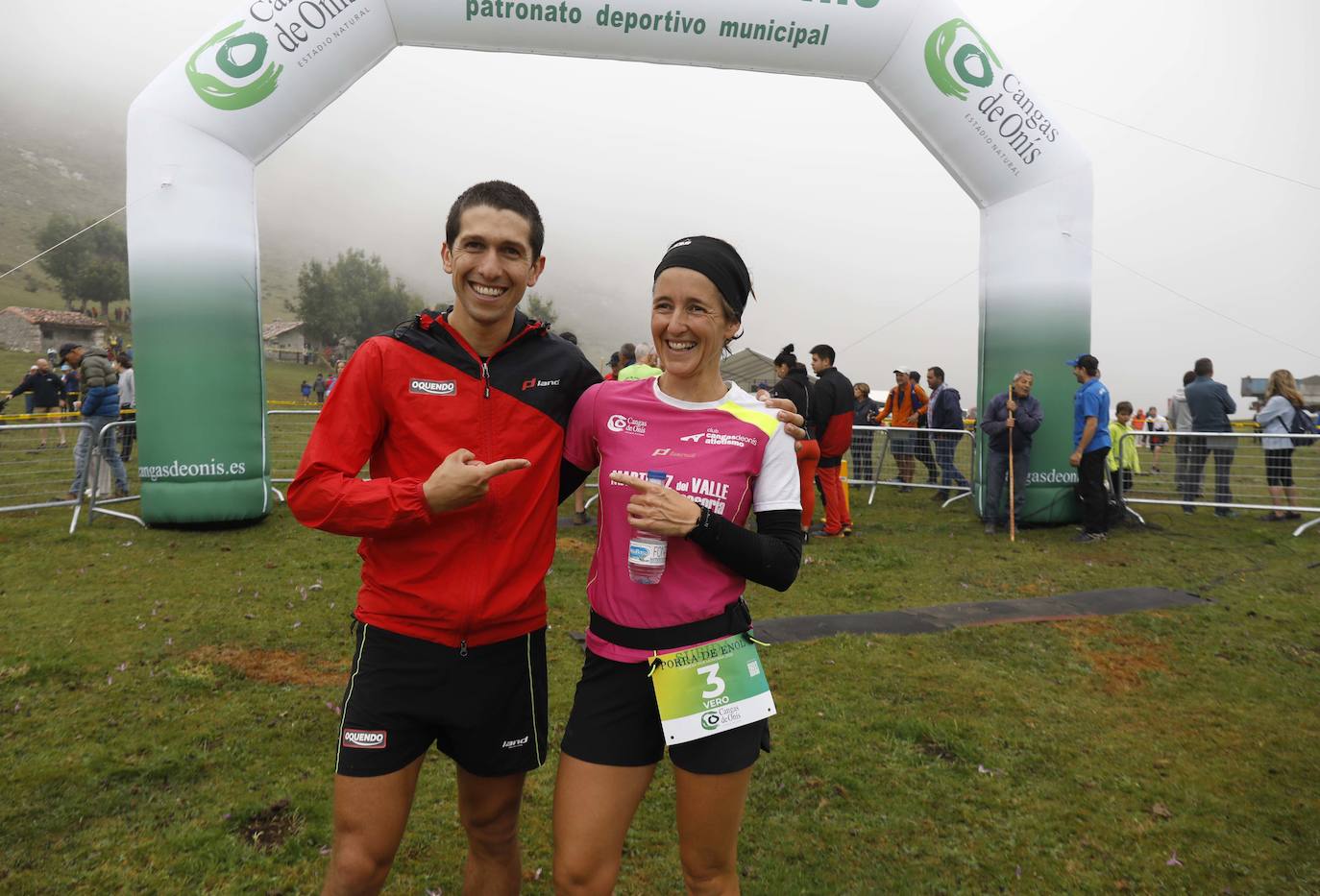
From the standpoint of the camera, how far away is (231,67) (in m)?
7.90

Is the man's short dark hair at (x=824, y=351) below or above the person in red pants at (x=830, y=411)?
above

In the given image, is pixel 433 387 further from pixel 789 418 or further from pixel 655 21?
pixel 655 21

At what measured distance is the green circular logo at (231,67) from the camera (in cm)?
786

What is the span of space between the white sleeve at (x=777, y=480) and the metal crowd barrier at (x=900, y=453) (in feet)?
35.2

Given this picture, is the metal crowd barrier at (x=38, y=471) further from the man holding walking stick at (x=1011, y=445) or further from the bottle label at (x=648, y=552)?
the man holding walking stick at (x=1011, y=445)

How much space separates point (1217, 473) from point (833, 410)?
6171 mm

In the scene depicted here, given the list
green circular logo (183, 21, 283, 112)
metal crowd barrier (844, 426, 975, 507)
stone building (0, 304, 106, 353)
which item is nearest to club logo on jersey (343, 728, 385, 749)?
green circular logo (183, 21, 283, 112)

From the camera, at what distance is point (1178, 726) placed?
4.39 m

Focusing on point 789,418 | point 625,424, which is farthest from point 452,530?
point 789,418

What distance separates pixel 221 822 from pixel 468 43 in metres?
8.37

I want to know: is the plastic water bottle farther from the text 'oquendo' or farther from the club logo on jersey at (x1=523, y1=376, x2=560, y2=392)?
the text 'oquendo'

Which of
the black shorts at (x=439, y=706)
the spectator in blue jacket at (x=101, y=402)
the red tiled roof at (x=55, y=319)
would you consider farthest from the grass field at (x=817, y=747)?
the red tiled roof at (x=55, y=319)

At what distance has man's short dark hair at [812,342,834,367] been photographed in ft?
30.3

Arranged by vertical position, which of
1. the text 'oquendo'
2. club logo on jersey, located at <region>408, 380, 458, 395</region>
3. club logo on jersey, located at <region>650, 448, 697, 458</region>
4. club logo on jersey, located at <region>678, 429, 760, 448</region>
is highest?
the text 'oquendo'
